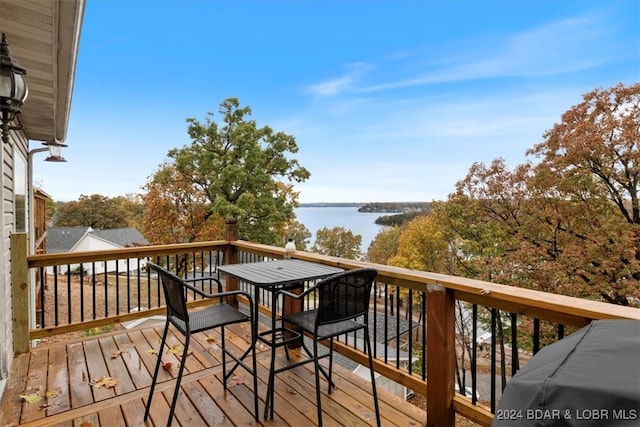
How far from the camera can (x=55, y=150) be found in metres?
4.92

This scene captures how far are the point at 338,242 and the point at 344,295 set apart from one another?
28.9 metres

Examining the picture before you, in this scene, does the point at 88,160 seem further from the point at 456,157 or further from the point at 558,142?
the point at 558,142

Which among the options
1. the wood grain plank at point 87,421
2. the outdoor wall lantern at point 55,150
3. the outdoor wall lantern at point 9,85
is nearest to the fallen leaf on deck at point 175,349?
the wood grain plank at point 87,421

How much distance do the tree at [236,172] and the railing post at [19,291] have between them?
402 inches

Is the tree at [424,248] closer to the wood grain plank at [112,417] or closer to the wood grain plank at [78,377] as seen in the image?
the wood grain plank at [78,377]

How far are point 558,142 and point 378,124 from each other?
7.84 m

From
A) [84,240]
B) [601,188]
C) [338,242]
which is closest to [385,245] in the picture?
[338,242]

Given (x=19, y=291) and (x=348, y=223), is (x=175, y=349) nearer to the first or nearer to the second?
(x=19, y=291)

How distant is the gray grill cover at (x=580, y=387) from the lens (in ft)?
2.18

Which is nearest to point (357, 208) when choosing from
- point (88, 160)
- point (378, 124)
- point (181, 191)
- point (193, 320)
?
point (378, 124)

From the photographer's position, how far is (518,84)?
1076cm

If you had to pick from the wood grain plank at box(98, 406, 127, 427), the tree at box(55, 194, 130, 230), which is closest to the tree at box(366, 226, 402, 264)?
the tree at box(55, 194, 130, 230)

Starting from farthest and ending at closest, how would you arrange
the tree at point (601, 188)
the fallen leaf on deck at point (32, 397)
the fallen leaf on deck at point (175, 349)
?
the tree at point (601, 188), the fallen leaf on deck at point (175, 349), the fallen leaf on deck at point (32, 397)

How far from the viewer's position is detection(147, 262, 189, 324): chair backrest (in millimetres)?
2061
